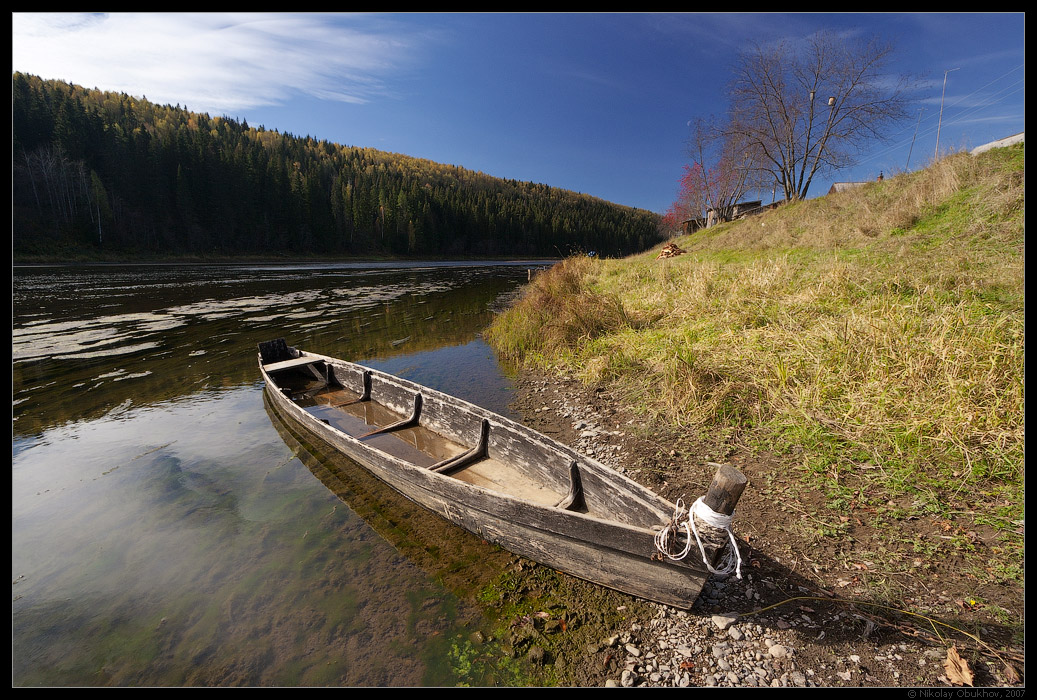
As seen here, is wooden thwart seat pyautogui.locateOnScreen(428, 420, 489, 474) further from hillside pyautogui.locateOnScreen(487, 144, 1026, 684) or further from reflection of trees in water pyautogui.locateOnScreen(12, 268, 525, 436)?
reflection of trees in water pyautogui.locateOnScreen(12, 268, 525, 436)

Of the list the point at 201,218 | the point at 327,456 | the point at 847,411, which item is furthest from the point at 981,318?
the point at 201,218

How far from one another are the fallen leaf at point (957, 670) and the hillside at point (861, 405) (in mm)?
125

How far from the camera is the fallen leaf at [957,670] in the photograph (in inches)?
101

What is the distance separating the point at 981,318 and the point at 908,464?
10.1ft

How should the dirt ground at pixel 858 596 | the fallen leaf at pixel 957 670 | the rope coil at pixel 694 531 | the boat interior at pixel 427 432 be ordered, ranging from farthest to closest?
the boat interior at pixel 427 432 → the rope coil at pixel 694 531 → the dirt ground at pixel 858 596 → the fallen leaf at pixel 957 670

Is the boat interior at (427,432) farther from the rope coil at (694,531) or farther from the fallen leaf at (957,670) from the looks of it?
the fallen leaf at (957,670)

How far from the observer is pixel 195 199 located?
62688mm

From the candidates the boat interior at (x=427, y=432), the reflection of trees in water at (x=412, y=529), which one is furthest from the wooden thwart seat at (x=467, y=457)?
the reflection of trees in water at (x=412, y=529)

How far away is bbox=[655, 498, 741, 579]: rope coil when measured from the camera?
291cm

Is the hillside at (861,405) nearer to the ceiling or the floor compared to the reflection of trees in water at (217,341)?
nearer to the ceiling

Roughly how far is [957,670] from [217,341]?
18209mm

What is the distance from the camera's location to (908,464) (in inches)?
167

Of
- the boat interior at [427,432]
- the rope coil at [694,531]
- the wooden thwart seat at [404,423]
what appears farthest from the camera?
the wooden thwart seat at [404,423]

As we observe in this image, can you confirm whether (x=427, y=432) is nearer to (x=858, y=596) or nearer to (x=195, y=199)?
(x=858, y=596)
